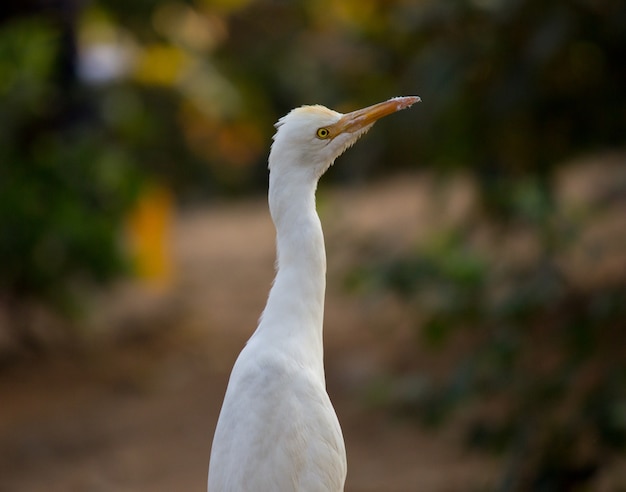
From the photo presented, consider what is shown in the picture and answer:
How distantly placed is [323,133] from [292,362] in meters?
0.59

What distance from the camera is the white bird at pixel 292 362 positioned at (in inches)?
102

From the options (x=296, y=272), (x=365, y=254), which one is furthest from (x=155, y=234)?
(x=296, y=272)

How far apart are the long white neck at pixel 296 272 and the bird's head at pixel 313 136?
Answer: 0.03m

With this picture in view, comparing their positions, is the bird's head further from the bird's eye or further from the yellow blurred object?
the yellow blurred object

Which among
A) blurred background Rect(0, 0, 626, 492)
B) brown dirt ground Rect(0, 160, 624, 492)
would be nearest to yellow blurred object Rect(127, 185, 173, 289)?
blurred background Rect(0, 0, 626, 492)

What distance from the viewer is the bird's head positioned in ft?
8.73

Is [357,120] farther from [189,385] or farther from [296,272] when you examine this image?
[189,385]

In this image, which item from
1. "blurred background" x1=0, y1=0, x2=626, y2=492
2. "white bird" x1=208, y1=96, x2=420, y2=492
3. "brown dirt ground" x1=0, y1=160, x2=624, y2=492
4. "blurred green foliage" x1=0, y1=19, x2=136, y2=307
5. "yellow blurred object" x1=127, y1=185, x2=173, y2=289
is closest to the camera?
"white bird" x1=208, y1=96, x2=420, y2=492

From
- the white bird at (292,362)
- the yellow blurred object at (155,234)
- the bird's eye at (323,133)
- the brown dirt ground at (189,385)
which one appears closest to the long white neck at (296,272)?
the white bird at (292,362)

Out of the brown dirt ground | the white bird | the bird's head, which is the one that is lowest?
the white bird

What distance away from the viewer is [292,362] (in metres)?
2.63

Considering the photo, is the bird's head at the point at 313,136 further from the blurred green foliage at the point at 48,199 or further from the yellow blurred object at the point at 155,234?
the yellow blurred object at the point at 155,234

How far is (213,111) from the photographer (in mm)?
9875

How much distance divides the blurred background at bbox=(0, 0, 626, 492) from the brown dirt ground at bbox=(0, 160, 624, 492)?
0.08ft
